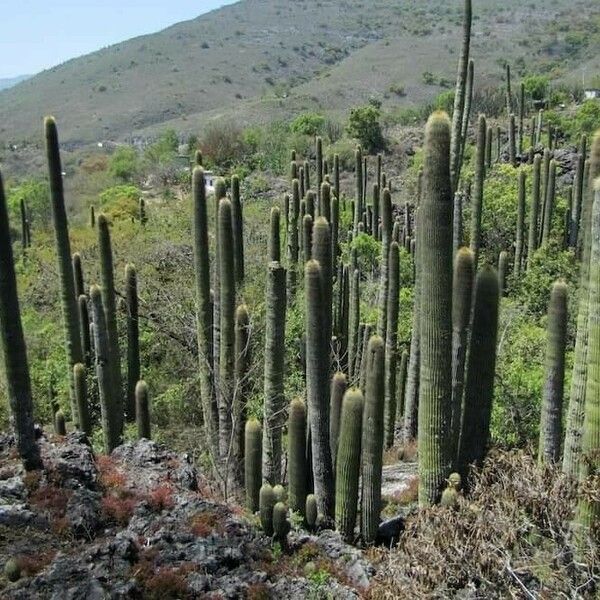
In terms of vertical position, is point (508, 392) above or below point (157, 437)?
above

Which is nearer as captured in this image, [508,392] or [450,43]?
[508,392]

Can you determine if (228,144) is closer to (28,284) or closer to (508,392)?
(28,284)

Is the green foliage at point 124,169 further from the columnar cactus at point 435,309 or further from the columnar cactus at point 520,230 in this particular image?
the columnar cactus at point 435,309

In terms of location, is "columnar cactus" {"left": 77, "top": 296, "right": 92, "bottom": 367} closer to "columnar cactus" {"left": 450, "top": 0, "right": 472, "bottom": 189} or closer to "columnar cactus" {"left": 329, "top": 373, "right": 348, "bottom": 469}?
"columnar cactus" {"left": 329, "top": 373, "right": 348, "bottom": 469}

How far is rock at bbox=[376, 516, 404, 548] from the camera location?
28.6 ft

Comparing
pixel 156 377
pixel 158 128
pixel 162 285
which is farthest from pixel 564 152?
pixel 158 128

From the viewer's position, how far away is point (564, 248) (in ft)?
73.1

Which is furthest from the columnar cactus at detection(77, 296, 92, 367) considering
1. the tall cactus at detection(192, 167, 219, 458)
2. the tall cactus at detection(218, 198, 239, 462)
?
the tall cactus at detection(218, 198, 239, 462)

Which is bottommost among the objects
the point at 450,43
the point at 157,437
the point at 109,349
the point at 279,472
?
the point at 157,437

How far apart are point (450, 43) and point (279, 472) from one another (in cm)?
9793

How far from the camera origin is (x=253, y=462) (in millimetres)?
9672

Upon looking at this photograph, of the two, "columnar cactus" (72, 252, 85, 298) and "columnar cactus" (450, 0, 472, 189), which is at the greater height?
"columnar cactus" (450, 0, 472, 189)

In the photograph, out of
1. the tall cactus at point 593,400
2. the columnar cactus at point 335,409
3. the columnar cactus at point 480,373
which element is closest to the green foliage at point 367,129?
the columnar cactus at point 335,409

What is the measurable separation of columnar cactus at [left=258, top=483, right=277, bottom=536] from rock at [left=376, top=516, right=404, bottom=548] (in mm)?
1362
